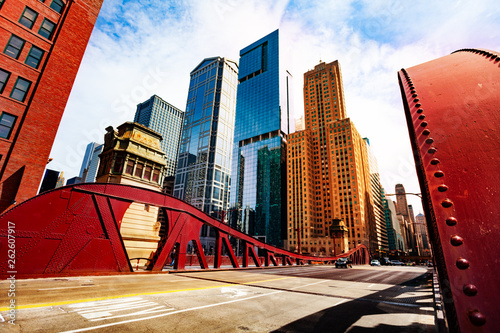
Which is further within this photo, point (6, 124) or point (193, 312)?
point (6, 124)

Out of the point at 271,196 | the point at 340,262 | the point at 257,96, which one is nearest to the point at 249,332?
the point at 340,262

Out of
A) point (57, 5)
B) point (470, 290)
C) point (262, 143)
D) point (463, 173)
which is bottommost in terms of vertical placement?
point (470, 290)

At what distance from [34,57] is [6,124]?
7006 mm

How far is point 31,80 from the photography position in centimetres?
2048

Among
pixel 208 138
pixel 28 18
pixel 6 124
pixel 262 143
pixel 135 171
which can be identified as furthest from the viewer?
pixel 208 138

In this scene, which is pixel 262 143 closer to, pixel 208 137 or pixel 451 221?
pixel 208 137

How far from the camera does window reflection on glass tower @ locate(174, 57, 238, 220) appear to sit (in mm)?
122562

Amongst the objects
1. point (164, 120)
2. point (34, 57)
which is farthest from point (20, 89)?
point (164, 120)

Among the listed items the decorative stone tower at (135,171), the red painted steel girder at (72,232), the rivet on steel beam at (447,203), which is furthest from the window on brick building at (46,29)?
the rivet on steel beam at (447,203)

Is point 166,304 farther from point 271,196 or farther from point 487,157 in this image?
point 271,196

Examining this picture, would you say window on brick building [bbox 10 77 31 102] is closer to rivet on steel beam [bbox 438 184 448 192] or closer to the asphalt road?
the asphalt road

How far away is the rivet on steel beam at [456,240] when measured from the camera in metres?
1.63

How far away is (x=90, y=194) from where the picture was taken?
39.2 feet

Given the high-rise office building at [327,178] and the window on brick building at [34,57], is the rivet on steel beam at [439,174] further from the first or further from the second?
the high-rise office building at [327,178]
